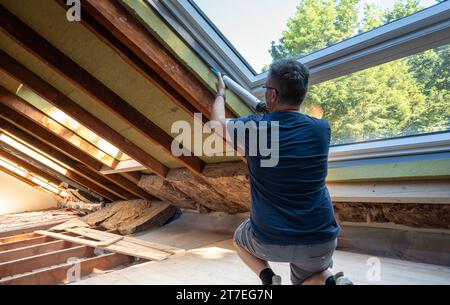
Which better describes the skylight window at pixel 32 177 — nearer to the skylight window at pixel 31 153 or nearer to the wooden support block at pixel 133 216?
the skylight window at pixel 31 153

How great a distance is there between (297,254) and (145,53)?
1403 mm

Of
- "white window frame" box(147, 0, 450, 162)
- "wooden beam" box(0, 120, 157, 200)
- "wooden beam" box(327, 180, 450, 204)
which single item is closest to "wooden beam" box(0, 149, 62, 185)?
"wooden beam" box(0, 120, 157, 200)

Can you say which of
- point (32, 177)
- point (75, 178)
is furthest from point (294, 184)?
point (32, 177)

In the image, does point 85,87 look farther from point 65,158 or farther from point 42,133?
point 65,158

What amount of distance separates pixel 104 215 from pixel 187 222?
148 cm

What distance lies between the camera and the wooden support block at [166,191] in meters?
3.80

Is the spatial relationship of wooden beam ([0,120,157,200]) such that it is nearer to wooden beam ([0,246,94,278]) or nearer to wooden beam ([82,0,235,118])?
wooden beam ([0,246,94,278])

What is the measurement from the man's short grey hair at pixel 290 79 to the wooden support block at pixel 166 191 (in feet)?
9.56

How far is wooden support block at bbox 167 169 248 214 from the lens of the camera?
3.33m

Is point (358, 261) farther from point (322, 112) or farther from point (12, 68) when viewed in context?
point (12, 68)

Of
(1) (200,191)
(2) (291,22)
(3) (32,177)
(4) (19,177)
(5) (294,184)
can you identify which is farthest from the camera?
(4) (19,177)

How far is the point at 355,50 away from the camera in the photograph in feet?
5.58

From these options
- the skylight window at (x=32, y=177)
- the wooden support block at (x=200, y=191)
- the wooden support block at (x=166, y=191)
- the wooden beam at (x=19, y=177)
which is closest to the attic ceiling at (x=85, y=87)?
the wooden support block at (x=200, y=191)

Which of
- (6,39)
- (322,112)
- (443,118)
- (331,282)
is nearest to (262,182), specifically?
(331,282)
